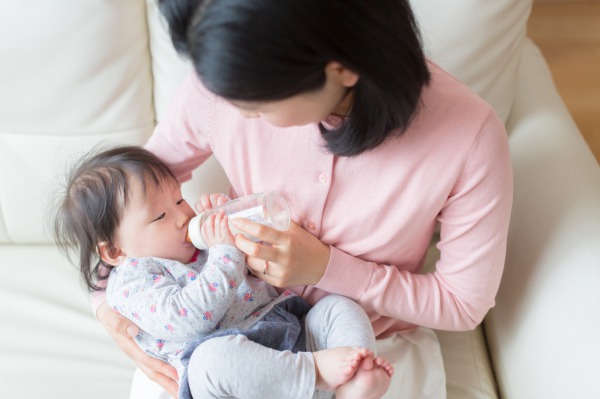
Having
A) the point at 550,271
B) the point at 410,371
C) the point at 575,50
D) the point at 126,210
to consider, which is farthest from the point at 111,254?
the point at 575,50

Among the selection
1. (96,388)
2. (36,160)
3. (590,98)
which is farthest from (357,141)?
(590,98)

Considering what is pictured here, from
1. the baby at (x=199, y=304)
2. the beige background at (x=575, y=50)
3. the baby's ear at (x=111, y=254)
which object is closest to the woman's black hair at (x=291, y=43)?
the baby at (x=199, y=304)

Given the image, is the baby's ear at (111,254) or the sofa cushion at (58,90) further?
the sofa cushion at (58,90)

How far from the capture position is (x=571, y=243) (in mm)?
1150

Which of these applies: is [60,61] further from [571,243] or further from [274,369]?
[571,243]

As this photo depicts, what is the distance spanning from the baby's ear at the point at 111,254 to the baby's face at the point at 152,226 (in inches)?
0.8

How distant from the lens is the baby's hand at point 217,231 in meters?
1.16

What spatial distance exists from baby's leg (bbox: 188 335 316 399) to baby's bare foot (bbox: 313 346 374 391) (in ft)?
0.05

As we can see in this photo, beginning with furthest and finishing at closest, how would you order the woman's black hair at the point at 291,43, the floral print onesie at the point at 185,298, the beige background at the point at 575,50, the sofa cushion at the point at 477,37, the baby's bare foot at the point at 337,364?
1. the beige background at the point at 575,50
2. the sofa cushion at the point at 477,37
3. the floral print onesie at the point at 185,298
4. the baby's bare foot at the point at 337,364
5. the woman's black hair at the point at 291,43

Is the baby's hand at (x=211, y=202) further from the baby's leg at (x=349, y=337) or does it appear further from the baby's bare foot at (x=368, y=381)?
the baby's bare foot at (x=368, y=381)

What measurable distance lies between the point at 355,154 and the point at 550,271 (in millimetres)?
441

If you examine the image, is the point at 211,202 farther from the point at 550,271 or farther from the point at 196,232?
the point at 550,271

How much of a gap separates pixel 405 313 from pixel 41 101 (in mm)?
962

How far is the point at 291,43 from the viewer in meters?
0.74
